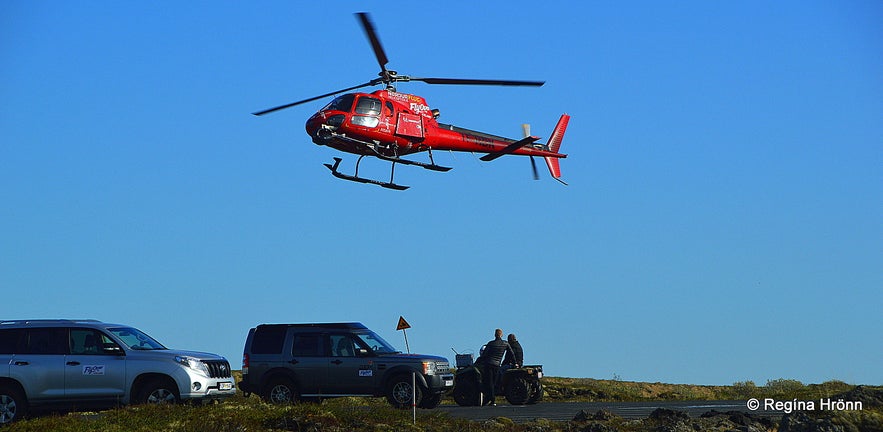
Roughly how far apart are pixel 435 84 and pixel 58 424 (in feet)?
53.8

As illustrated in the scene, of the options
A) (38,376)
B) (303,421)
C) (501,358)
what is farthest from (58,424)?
(501,358)

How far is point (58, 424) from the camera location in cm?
1727

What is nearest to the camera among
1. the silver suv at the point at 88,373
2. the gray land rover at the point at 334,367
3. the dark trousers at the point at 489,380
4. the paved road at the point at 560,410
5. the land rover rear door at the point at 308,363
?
the silver suv at the point at 88,373

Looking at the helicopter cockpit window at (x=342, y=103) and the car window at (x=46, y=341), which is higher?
the helicopter cockpit window at (x=342, y=103)

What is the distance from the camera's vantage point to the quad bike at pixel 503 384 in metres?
25.1

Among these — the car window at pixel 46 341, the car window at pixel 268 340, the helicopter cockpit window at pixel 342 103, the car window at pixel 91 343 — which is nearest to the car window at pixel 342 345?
the car window at pixel 268 340

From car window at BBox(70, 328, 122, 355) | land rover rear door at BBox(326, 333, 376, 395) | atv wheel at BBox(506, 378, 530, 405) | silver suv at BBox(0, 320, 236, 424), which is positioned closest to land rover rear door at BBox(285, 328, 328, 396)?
land rover rear door at BBox(326, 333, 376, 395)

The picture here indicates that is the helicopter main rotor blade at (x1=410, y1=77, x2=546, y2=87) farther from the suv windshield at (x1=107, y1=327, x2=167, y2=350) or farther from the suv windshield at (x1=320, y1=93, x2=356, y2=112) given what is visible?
the suv windshield at (x1=107, y1=327, x2=167, y2=350)

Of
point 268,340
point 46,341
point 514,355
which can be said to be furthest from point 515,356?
point 46,341

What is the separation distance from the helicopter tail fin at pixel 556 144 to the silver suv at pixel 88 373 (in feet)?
68.3

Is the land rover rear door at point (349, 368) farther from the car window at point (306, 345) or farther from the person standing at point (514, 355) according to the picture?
the person standing at point (514, 355)

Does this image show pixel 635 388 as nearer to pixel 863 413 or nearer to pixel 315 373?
pixel 315 373

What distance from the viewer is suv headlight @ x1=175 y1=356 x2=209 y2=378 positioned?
19.3 metres

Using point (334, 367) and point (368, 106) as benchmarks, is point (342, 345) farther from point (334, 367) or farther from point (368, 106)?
point (368, 106)
